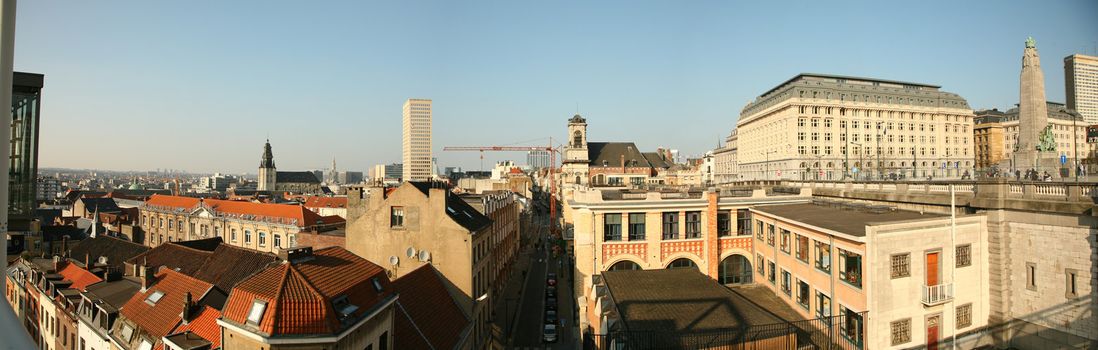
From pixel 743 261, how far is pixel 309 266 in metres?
24.3

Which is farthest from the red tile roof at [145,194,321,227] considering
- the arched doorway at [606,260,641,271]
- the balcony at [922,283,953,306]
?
the balcony at [922,283,953,306]

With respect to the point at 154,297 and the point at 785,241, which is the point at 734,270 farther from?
the point at 154,297

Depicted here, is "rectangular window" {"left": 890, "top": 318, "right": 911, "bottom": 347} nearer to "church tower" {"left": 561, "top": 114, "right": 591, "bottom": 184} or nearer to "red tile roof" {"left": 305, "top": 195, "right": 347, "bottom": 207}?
"church tower" {"left": 561, "top": 114, "right": 591, "bottom": 184}

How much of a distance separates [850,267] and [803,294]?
A: 15.4 feet

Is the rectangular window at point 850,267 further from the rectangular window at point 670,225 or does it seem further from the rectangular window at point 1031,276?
the rectangular window at point 670,225

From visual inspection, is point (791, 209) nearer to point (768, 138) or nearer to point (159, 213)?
point (159, 213)

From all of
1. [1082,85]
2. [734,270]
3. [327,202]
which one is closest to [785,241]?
[734,270]

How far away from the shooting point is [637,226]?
2895 cm

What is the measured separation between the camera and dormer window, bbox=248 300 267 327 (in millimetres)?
14430

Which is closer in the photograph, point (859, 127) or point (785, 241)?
point (785, 241)

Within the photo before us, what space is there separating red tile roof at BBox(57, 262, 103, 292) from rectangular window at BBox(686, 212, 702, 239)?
35179 millimetres

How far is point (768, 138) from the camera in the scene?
374 feet

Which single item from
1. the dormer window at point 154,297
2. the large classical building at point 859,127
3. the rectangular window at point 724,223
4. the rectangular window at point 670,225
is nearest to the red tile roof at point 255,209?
the dormer window at point 154,297

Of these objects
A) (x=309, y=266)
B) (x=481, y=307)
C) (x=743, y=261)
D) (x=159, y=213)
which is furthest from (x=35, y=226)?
(x=743, y=261)
